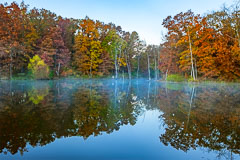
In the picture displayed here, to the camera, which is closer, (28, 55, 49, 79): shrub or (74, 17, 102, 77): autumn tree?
(28, 55, 49, 79): shrub

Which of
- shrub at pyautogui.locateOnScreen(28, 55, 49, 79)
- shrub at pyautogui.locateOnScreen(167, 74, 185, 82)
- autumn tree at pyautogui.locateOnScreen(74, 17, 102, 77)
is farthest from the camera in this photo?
autumn tree at pyautogui.locateOnScreen(74, 17, 102, 77)

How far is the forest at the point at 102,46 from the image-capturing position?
23672mm

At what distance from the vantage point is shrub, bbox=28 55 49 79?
28.5 m

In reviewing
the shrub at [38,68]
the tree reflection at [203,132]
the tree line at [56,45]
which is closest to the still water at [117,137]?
the tree reflection at [203,132]

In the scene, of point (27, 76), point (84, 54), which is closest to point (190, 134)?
point (27, 76)

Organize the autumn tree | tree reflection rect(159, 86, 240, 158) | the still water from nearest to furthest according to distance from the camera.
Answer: the still water
tree reflection rect(159, 86, 240, 158)
the autumn tree

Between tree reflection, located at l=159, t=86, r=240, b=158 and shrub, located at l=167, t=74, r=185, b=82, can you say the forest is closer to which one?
shrub, located at l=167, t=74, r=185, b=82

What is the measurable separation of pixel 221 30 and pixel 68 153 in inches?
1065

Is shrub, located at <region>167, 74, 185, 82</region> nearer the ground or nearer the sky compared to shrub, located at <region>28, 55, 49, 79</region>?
nearer the ground

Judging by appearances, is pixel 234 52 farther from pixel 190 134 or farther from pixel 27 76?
pixel 27 76

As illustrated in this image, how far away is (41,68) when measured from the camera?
28781mm

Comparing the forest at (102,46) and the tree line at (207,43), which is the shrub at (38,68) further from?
the tree line at (207,43)

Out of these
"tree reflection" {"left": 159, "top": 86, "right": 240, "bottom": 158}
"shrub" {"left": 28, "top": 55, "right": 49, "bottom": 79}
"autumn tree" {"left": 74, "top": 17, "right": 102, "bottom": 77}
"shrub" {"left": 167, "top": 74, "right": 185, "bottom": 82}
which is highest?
"autumn tree" {"left": 74, "top": 17, "right": 102, "bottom": 77}

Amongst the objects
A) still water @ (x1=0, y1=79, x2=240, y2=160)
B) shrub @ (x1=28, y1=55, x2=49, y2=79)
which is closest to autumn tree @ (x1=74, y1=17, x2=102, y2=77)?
shrub @ (x1=28, y1=55, x2=49, y2=79)
